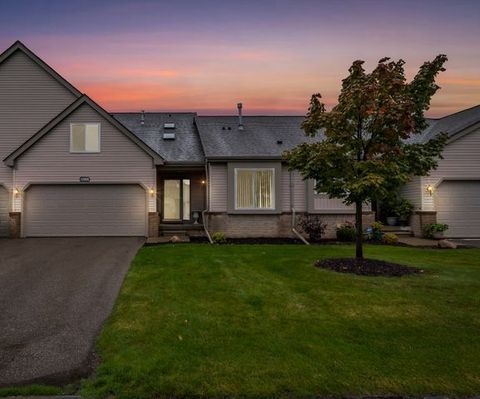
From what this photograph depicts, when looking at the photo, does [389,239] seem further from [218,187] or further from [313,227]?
[218,187]

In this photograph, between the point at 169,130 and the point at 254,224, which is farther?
the point at 169,130

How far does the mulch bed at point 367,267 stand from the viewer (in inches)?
383

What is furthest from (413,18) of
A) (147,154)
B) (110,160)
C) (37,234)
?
(37,234)

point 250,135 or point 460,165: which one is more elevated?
point 250,135

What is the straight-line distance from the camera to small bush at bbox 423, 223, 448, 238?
17.9 metres

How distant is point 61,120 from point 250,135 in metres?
9.53

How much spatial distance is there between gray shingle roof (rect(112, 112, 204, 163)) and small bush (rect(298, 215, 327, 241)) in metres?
6.15

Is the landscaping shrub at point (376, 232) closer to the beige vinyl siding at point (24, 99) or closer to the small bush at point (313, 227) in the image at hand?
the small bush at point (313, 227)

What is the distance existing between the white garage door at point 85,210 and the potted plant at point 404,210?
42.8 feet

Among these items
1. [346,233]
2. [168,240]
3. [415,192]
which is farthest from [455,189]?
[168,240]

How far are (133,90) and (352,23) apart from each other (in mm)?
15533

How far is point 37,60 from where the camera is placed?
1900cm

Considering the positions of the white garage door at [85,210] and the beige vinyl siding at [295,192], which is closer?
the white garage door at [85,210]

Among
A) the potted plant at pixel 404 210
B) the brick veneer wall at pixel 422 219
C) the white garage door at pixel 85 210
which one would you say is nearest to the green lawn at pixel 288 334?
the white garage door at pixel 85 210
